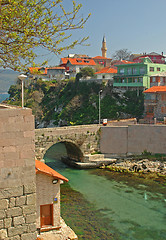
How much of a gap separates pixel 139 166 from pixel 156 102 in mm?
14777

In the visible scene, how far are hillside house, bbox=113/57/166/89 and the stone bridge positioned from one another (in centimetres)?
1925

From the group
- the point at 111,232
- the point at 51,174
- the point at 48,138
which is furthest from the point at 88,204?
the point at 48,138

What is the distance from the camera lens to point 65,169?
31422 mm

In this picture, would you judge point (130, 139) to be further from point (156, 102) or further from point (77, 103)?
point (77, 103)

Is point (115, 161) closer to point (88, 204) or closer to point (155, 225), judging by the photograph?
point (88, 204)

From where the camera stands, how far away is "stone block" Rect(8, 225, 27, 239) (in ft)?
25.7

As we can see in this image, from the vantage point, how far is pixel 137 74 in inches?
1989

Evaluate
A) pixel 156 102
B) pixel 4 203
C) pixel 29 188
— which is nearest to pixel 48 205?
pixel 29 188

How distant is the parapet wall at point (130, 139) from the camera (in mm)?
32688

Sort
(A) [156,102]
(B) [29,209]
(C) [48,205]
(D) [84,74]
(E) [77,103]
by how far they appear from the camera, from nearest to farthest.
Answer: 1. (B) [29,209]
2. (C) [48,205]
3. (A) [156,102]
4. (E) [77,103]
5. (D) [84,74]

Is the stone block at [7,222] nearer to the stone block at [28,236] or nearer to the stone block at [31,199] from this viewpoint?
the stone block at [28,236]

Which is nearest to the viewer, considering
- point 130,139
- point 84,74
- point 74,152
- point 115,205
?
point 115,205

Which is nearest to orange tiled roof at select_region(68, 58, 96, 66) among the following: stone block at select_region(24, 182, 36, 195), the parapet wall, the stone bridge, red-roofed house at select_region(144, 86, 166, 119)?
red-roofed house at select_region(144, 86, 166, 119)

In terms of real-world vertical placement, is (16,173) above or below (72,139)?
above
